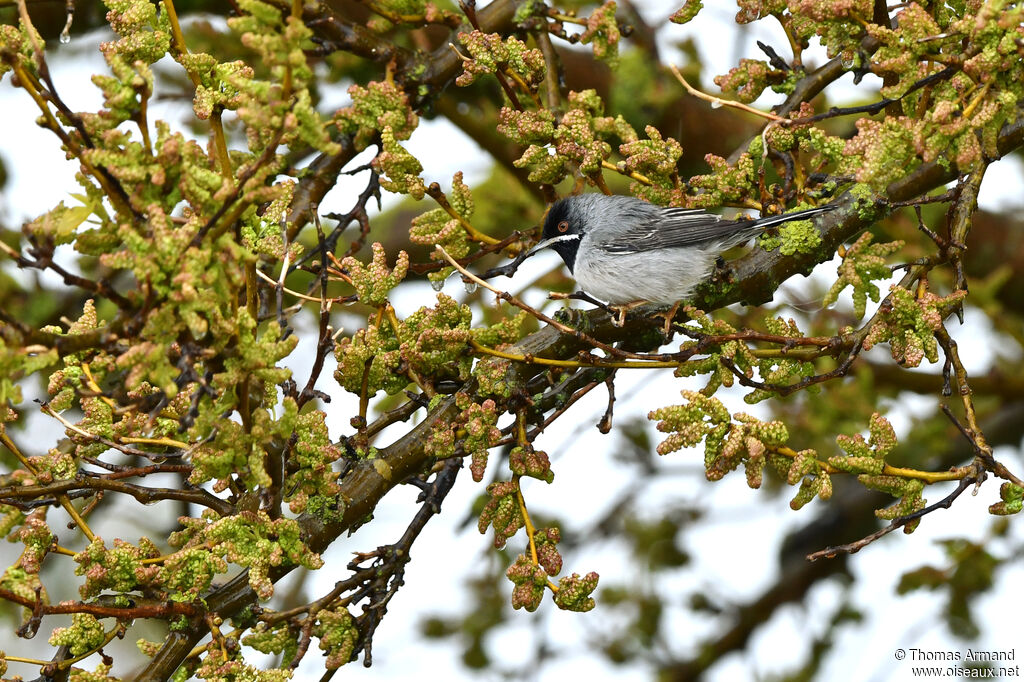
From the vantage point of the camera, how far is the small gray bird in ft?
10.7

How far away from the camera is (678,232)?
11.5ft

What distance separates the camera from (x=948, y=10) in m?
2.52

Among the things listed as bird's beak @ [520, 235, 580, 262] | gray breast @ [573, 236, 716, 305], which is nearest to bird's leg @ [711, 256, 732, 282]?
gray breast @ [573, 236, 716, 305]

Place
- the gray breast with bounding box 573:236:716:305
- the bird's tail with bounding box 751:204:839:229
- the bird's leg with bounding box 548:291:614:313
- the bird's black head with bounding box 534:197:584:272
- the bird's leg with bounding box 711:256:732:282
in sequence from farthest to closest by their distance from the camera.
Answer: the bird's black head with bounding box 534:197:584:272 → the gray breast with bounding box 573:236:716:305 → the bird's leg with bounding box 711:256:732:282 → the bird's tail with bounding box 751:204:839:229 → the bird's leg with bounding box 548:291:614:313

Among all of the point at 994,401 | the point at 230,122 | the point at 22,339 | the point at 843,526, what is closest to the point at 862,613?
the point at 843,526

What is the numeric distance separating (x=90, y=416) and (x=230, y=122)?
10.9 feet

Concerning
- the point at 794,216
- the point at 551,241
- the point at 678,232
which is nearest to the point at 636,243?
the point at 678,232

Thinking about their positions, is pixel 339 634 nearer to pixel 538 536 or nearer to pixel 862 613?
pixel 538 536

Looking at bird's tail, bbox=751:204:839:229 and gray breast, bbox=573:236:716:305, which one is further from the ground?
gray breast, bbox=573:236:716:305

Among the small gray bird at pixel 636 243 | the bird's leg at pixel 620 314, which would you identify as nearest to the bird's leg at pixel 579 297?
the bird's leg at pixel 620 314

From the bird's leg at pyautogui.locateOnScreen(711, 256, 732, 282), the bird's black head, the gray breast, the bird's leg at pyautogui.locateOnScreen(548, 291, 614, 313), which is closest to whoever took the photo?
the bird's leg at pyautogui.locateOnScreen(548, 291, 614, 313)

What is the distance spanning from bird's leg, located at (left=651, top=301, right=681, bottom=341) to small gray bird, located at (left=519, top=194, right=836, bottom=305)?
13 centimetres

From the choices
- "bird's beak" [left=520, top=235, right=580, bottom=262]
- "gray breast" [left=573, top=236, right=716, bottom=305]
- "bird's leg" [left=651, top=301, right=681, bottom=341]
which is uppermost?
"bird's beak" [left=520, top=235, right=580, bottom=262]

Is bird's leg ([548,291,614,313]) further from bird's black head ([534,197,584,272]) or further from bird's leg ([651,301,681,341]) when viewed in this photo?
bird's black head ([534,197,584,272])
